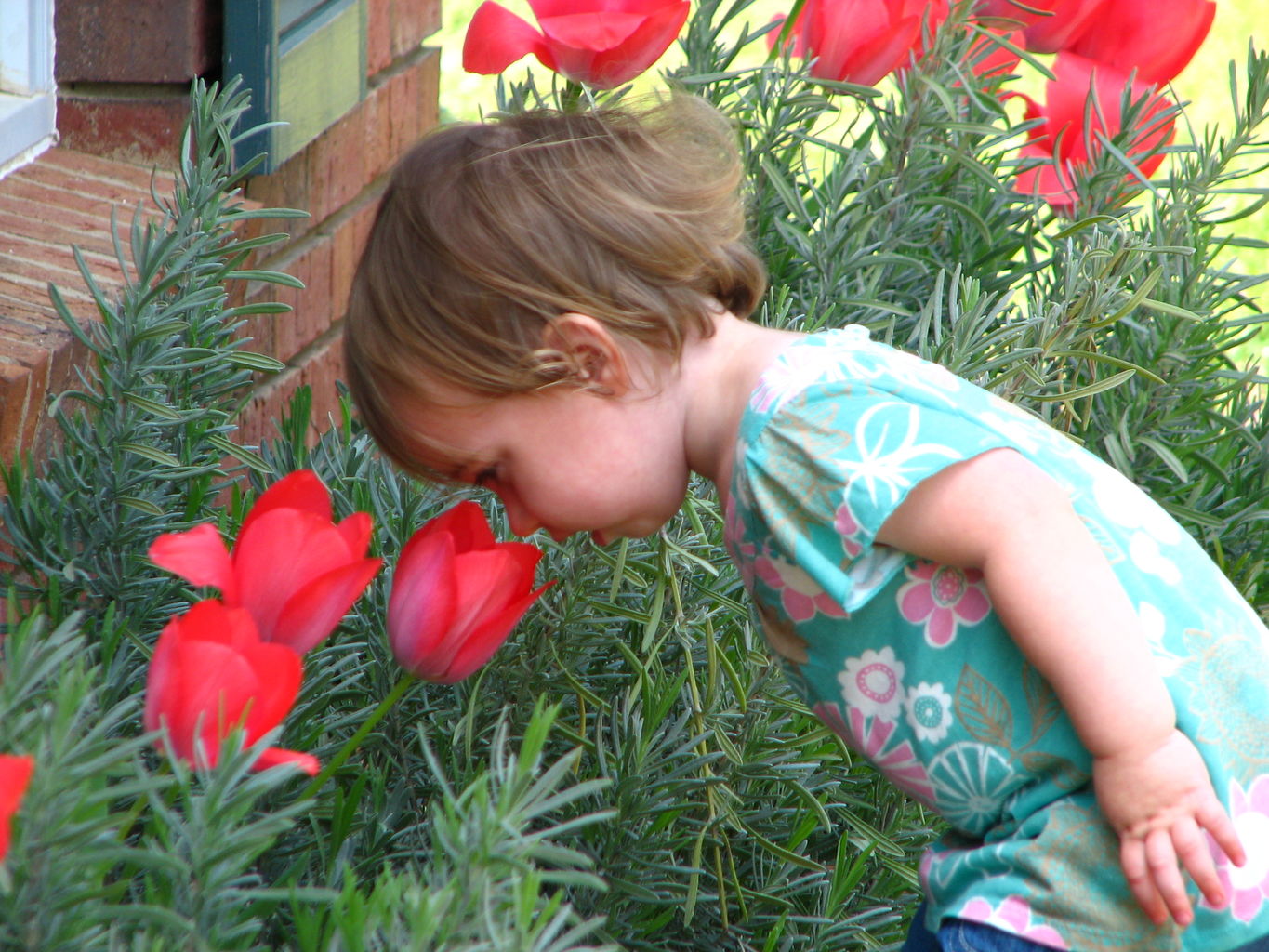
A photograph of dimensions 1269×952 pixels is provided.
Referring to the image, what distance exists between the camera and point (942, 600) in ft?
2.81

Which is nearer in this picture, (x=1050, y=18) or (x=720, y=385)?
(x=720, y=385)

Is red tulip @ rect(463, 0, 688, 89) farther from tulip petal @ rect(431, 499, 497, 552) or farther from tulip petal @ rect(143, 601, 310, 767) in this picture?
tulip petal @ rect(143, 601, 310, 767)

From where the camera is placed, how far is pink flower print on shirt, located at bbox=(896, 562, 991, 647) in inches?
33.4

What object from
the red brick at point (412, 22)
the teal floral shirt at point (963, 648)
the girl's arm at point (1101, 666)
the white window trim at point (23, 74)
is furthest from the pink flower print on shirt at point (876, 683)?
the red brick at point (412, 22)

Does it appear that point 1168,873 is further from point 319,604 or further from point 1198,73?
point 1198,73

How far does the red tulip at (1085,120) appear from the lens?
139 centimetres

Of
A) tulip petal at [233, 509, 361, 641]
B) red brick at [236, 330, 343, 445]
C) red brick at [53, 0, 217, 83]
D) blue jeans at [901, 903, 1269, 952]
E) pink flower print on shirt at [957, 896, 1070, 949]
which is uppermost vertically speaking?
red brick at [53, 0, 217, 83]

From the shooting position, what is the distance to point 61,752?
0.50 metres

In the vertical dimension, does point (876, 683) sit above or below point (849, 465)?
below

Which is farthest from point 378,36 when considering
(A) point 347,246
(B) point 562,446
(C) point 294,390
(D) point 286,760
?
(D) point 286,760

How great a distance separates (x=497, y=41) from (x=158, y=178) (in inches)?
19.8

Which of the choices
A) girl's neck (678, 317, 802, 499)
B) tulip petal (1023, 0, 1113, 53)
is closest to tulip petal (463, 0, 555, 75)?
girl's neck (678, 317, 802, 499)

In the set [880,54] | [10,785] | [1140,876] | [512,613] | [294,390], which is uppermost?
[880,54]

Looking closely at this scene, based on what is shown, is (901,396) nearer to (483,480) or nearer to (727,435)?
(727,435)
